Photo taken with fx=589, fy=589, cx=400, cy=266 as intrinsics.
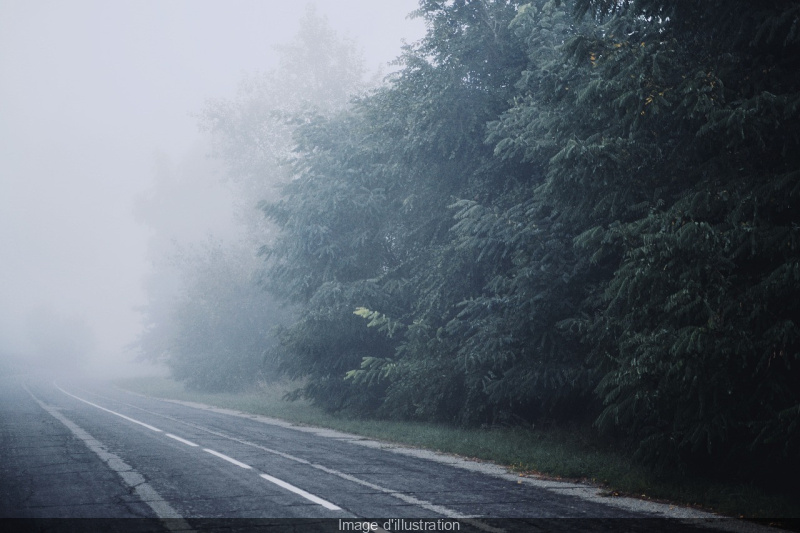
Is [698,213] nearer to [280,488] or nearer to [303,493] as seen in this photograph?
[303,493]

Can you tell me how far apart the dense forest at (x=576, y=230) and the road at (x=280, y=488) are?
2.24 meters

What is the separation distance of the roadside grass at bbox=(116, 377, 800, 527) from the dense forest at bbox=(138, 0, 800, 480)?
51 cm

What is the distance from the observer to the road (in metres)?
6.79

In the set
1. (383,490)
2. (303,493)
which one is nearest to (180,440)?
(303,493)

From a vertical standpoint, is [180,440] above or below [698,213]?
below

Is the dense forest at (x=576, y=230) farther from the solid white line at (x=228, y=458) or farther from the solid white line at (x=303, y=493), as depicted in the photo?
the solid white line at (x=228, y=458)

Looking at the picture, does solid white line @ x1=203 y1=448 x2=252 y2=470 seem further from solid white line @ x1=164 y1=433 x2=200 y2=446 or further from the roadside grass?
the roadside grass

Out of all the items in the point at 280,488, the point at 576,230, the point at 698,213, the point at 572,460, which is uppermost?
the point at 576,230

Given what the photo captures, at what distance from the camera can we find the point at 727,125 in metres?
8.02

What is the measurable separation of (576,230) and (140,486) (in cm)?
957

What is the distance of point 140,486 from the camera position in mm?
8680

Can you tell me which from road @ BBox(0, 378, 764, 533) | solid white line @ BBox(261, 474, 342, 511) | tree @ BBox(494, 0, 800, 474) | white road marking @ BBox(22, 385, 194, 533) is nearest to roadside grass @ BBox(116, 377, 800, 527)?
tree @ BBox(494, 0, 800, 474)

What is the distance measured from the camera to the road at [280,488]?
679 centimetres

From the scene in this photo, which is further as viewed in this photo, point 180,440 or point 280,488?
point 180,440
